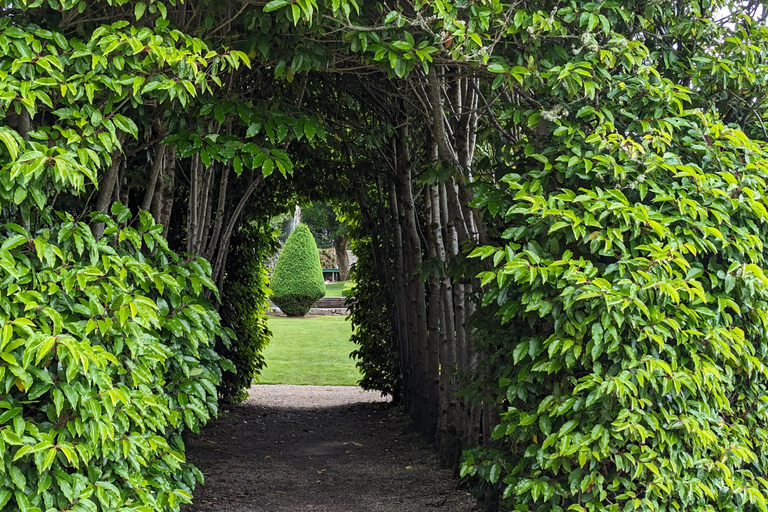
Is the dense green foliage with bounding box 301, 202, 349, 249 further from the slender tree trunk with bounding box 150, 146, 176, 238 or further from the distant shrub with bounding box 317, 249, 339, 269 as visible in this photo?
the slender tree trunk with bounding box 150, 146, 176, 238

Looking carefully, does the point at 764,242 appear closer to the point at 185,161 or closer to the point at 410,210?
the point at 410,210

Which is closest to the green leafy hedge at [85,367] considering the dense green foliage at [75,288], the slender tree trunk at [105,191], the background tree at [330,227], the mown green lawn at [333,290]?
the dense green foliage at [75,288]

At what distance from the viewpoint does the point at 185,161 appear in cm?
549

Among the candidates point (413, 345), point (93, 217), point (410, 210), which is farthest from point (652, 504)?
point (413, 345)

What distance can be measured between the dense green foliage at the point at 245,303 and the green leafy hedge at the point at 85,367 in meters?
4.97

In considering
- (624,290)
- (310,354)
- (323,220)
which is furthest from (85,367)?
(323,220)

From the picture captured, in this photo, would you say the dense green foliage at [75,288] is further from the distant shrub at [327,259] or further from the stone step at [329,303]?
the distant shrub at [327,259]

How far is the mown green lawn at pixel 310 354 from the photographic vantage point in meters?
11.5

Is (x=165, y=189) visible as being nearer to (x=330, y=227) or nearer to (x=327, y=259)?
(x=330, y=227)

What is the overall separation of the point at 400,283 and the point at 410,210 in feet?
4.08

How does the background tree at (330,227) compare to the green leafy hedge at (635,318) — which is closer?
the green leafy hedge at (635,318)

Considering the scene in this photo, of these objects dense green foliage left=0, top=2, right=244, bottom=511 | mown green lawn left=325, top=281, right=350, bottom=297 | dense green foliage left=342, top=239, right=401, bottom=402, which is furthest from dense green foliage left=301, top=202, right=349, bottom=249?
dense green foliage left=0, top=2, right=244, bottom=511

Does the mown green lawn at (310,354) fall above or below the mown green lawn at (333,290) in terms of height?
below

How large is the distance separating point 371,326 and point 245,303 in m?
1.63
